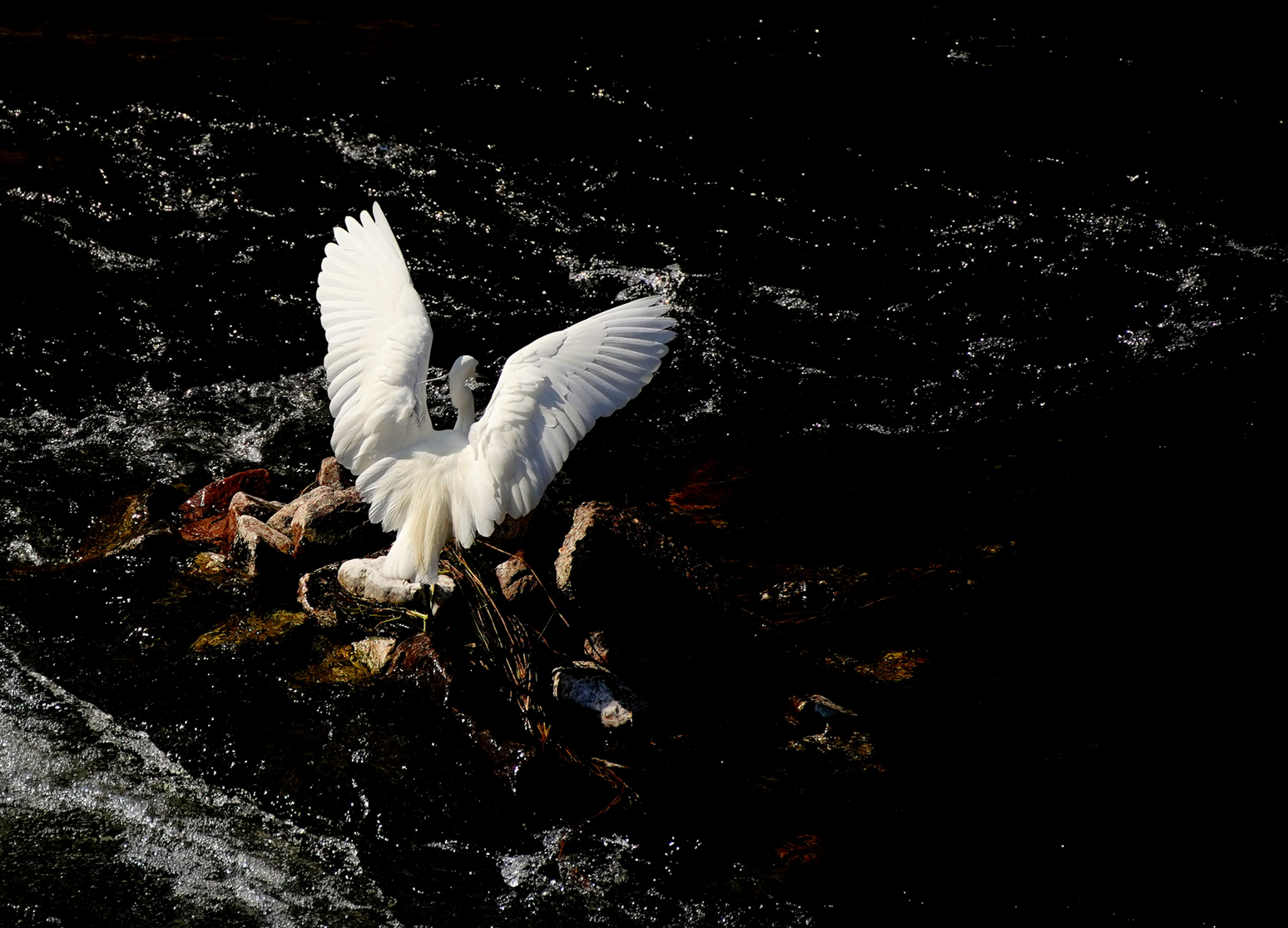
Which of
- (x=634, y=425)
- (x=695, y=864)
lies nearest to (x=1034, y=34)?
(x=634, y=425)

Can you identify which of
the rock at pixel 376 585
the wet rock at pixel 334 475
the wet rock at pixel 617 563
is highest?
the wet rock at pixel 617 563

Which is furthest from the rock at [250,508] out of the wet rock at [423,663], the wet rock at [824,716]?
the wet rock at [824,716]

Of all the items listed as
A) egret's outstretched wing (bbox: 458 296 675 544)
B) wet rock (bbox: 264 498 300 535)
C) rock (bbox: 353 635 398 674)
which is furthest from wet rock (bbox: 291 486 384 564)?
egret's outstretched wing (bbox: 458 296 675 544)

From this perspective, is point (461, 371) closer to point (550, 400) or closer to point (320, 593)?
point (550, 400)

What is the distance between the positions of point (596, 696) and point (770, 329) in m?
2.70

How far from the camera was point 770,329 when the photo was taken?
5340 millimetres

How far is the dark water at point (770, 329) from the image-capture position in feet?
9.34

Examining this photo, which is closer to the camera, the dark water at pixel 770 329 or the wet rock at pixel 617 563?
the dark water at pixel 770 329

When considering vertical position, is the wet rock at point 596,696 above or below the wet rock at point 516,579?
below

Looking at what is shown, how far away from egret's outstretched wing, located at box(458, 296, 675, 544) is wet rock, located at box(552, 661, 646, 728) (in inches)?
20.4

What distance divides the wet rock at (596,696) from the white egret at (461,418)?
51 centimetres

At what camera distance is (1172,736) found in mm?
3107

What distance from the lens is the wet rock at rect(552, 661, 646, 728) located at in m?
3.12

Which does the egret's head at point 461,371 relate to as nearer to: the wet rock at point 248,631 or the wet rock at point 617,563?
the wet rock at point 617,563
